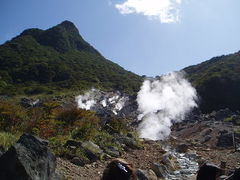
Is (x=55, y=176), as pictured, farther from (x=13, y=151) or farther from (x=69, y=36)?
(x=69, y=36)

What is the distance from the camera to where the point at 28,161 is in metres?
5.59

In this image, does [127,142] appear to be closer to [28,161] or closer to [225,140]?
[28,161]

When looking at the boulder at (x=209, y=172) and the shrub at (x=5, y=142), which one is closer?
the boulder at (x=209, y=172)

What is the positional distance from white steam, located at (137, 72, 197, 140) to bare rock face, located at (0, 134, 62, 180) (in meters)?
18.8

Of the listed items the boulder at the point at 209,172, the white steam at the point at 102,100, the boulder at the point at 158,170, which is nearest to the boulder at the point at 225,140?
the boulder at the point at 158,170

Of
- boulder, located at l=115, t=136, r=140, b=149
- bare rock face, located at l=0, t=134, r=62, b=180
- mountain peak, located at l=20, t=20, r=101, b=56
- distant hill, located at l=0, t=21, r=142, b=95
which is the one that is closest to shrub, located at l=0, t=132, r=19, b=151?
bare rock face, located at l=0, t=134, r=62, b=180

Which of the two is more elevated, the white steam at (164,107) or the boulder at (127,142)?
the white steam at (164,107)

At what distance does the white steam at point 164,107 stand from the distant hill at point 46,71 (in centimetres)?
1331

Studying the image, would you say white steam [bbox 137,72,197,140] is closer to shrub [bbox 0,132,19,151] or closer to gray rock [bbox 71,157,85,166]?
gray rock [bbox 71,157,85,166]

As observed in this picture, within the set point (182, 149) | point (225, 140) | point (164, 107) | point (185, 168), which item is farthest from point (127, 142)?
point (164, 107)

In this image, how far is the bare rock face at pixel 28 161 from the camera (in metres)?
5.35

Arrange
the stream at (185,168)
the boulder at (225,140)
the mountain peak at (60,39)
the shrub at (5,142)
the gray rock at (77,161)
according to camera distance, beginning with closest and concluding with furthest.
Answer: the shrub at (5,142) → the gray rock at (77,161) → the stream at (185,168) → the boulder at (225,140) → the mountain peak at (60,39)

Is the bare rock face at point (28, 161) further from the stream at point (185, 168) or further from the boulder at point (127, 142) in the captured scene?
the boulder at point (127, 142)

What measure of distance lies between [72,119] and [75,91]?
132 ft
